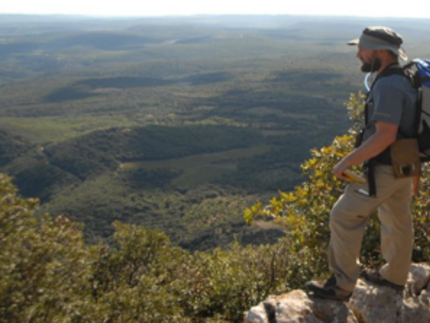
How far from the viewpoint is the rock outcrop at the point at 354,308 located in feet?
18.3

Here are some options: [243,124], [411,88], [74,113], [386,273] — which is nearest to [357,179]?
[411,88]

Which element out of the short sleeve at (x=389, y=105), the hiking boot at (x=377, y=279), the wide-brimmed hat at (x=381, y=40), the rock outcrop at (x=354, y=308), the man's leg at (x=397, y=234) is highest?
the wide-brimmed hat at (x=381, y=40)

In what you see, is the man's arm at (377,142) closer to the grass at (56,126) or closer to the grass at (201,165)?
the grass at (201,165)

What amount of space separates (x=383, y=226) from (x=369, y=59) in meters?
2.06

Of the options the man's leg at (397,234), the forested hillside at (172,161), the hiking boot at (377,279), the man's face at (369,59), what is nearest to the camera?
the man's face at (369,59)

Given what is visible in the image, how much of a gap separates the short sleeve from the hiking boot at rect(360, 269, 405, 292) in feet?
7.30

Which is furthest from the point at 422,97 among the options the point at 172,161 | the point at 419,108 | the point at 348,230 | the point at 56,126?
the point at 56,126

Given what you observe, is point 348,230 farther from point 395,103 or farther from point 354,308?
point 395,103

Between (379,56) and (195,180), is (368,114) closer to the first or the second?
(379,56)

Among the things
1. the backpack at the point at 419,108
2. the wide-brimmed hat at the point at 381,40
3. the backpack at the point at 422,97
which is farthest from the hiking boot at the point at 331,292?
the wide-brimmed hat at the point at 381,40

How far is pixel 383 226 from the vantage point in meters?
6.05

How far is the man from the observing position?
5016 millimetres

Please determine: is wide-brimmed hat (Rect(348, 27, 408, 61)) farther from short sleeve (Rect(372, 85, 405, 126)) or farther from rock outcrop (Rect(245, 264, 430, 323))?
rock outcrop (Rect(245, 264, 430, 323))

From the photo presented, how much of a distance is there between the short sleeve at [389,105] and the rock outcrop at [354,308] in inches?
89.8
